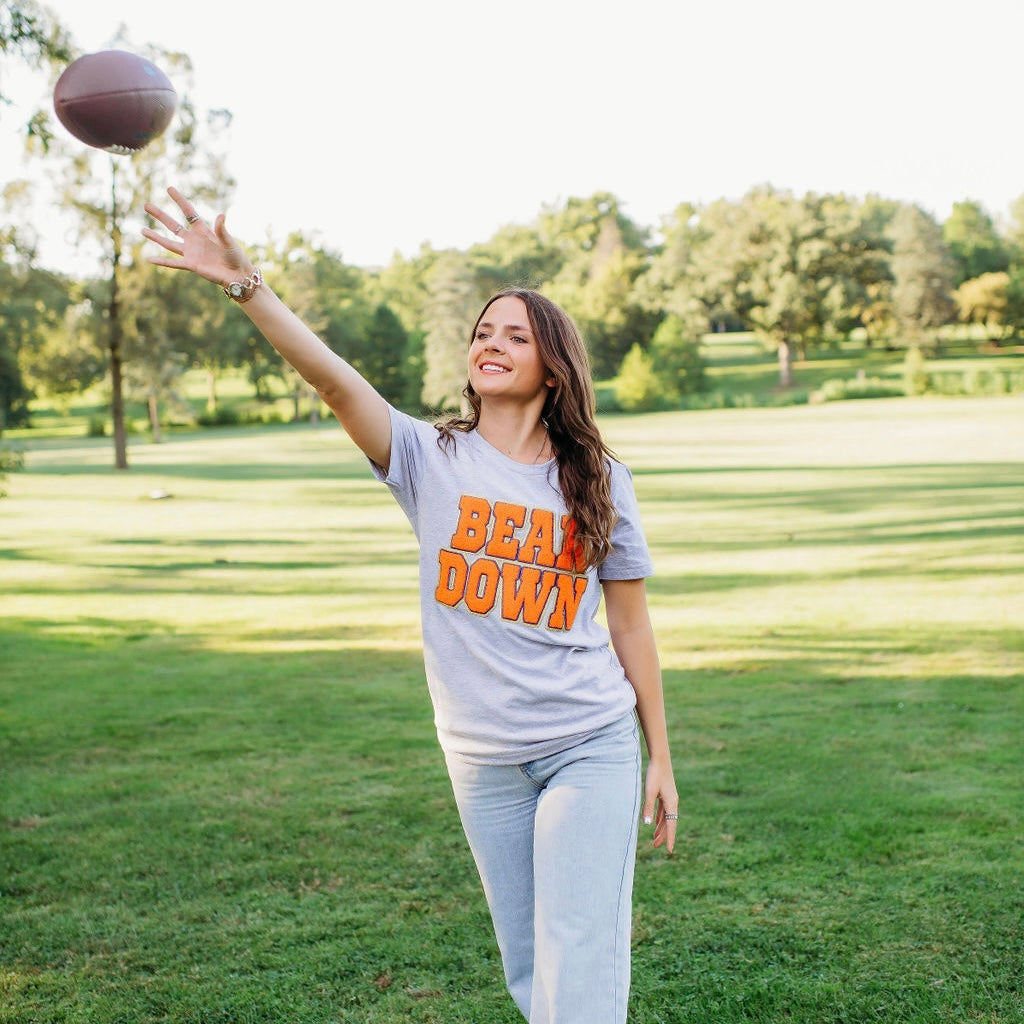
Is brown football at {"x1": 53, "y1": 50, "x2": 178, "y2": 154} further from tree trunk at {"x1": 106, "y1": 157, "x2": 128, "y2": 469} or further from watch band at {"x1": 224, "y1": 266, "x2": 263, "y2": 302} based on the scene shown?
tree trunk at {"x1": 106, "y1": 157, "x2": 128, "y2": 469}

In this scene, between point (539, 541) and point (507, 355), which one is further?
point (507, 355)

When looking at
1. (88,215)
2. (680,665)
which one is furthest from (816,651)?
(88,215)

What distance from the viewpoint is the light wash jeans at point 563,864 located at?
2.38 meters

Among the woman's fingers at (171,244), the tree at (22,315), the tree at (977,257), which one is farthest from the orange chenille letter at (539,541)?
the tree at (977,257)

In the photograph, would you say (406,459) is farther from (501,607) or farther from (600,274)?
(600,274)

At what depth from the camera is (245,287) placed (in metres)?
2.44

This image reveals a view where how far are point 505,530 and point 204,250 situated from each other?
3.01ft

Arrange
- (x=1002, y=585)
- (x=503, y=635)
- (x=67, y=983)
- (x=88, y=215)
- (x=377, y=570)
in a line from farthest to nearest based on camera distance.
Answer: (x=88, y=215) < (x=377, y=570) < (x=1002, y=585) < (x=67, y=983) < (x=503, y=635)

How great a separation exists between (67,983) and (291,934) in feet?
2.44

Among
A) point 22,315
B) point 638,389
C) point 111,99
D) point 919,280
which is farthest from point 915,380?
point 111,99

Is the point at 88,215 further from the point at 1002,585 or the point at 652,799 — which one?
the point at 652,799

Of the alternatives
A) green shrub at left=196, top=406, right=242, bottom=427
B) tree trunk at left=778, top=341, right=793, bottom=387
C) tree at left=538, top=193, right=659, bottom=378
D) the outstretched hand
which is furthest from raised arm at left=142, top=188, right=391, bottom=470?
tree trunk at left=778, top=341, right=793, bottom=387

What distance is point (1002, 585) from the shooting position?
35.7 ft

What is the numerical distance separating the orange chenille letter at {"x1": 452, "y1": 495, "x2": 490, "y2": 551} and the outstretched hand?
72 centimetres
